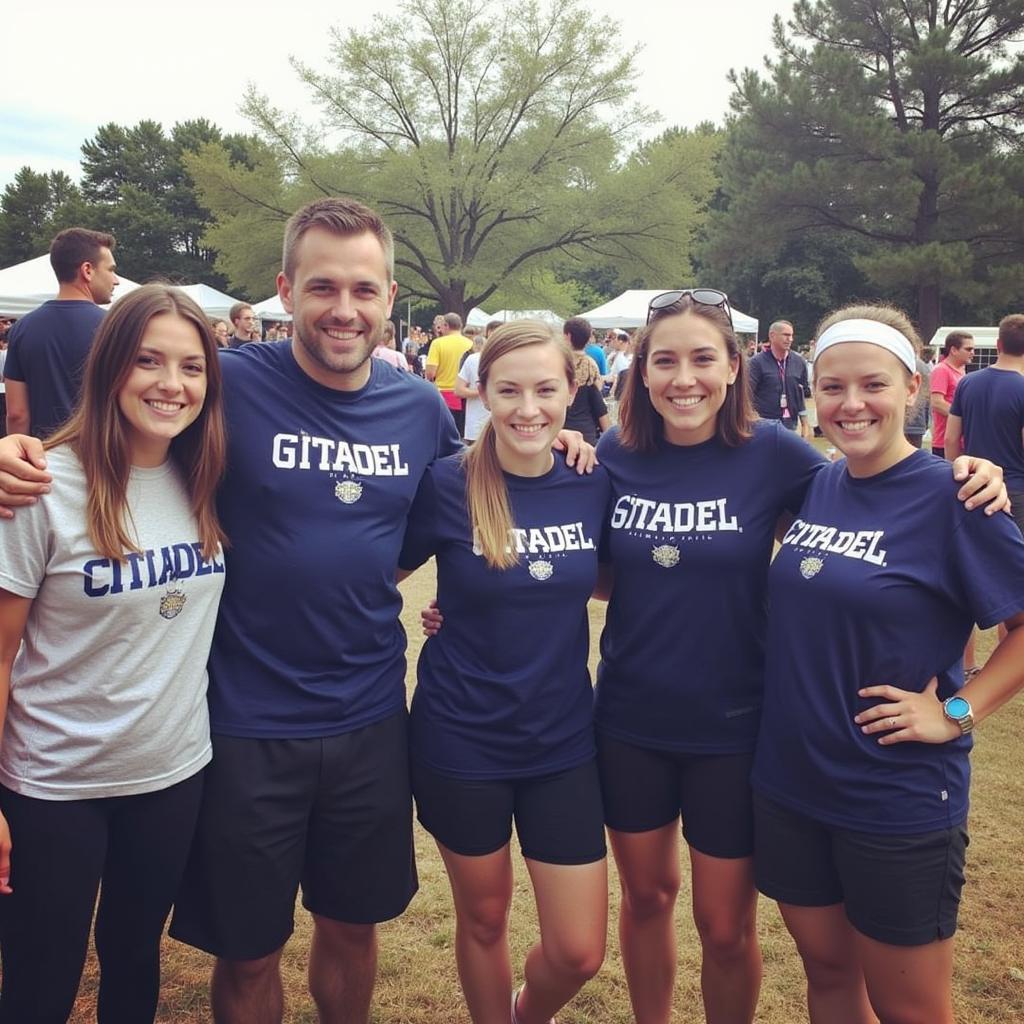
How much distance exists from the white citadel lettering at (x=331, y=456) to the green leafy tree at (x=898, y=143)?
2848cm

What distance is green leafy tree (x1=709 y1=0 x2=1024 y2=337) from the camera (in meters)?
26.9

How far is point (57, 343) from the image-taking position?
516cm

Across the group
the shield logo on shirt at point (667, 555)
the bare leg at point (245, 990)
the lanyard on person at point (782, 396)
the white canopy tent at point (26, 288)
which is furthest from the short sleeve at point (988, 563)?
the white canopy tent at point (26, 288)

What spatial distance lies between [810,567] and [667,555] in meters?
0.41

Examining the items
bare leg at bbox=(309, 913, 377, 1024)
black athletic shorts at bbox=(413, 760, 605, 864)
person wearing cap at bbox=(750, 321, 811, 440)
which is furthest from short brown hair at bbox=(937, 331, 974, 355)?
bare leg at bbox=(309, 913, 377, 1024)

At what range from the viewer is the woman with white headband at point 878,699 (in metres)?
2.02

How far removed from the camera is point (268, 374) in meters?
2.47

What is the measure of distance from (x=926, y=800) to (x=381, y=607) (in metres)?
1.47

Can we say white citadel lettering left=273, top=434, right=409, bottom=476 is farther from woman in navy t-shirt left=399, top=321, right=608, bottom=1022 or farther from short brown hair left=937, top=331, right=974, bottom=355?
short brown hair left=937, top=331, right=974, bottom=355

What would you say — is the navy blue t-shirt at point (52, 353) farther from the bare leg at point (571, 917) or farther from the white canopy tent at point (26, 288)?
the white canopy tent at point (26, 288)

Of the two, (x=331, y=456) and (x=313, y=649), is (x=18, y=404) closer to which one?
(x=331, y=456)

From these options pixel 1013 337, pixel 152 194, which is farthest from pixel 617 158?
A: pixel 152 194

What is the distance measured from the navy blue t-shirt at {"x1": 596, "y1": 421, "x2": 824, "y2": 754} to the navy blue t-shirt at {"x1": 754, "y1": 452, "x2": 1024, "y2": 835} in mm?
191

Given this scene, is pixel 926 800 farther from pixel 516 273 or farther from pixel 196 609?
pixel 516 273
